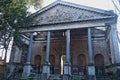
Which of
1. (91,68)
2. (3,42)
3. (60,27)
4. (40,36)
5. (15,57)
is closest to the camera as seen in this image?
(91,68)

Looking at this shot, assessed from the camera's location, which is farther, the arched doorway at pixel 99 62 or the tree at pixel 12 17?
the arched doorway at pixel 99 62

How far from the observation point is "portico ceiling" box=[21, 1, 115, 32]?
1398cm

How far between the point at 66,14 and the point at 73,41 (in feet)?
16.4

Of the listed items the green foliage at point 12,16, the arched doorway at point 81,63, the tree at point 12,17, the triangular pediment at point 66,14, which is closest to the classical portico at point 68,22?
the triangular pediment at point 66,14

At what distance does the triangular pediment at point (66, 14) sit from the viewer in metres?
14.4

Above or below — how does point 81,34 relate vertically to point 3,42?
above

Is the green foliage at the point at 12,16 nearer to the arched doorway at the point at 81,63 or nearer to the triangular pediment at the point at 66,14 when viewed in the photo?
the triangular pediment at the point at 66,14

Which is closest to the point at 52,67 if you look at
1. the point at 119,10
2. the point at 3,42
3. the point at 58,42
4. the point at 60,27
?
the point at 58,42

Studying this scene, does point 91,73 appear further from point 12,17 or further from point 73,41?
point 12,17

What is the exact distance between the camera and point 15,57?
55.8 ft

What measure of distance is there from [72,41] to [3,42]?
30.7 ft

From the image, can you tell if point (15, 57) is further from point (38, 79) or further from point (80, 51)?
point (80, 51)

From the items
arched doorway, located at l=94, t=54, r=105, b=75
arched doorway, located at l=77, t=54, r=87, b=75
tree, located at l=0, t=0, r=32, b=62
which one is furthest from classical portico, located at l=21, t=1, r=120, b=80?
tree, located at l=0, t=0, r=32, b=62

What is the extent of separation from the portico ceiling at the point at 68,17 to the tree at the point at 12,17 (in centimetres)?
279
